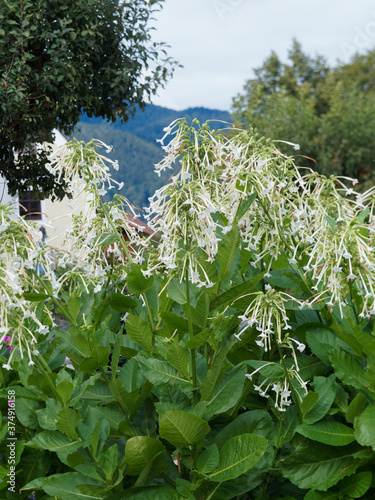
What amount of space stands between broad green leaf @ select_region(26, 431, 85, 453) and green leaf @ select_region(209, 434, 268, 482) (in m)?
0.35

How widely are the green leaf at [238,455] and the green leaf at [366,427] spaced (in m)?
0.24

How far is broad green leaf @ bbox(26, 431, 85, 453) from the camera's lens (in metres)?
1.25

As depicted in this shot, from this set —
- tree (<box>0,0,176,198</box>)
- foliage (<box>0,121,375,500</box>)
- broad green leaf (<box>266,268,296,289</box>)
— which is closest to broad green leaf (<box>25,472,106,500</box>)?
foliage (<box>0,121,375,500</box>)

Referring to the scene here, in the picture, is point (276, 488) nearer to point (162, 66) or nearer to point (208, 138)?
point (208, 138)

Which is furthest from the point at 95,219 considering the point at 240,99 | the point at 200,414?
the point at 240,99

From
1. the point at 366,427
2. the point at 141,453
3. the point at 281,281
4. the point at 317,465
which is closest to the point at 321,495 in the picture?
the point at 317,465

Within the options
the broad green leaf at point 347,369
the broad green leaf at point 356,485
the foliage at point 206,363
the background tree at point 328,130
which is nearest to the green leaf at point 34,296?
the foliage at point 206,363

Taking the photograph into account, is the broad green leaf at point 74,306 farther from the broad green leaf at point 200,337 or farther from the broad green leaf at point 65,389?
the broad green leaf at point 200,337

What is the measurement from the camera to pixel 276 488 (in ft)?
4.70

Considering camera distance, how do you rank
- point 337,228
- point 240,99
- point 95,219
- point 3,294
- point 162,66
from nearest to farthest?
point 3,294, point 337,228, point 95,219, point 162,66, point 240,99

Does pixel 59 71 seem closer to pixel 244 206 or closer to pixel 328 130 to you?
pixel 244 206

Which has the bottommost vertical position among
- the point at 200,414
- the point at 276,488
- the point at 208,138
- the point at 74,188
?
the point at 276,488

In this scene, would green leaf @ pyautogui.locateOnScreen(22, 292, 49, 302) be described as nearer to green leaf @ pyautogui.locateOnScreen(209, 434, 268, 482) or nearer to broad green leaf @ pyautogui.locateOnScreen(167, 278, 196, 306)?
broad green leaf @ pyautogui.locateOnScreen(167, 278, 196, 306)

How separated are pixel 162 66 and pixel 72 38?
2.02 m
